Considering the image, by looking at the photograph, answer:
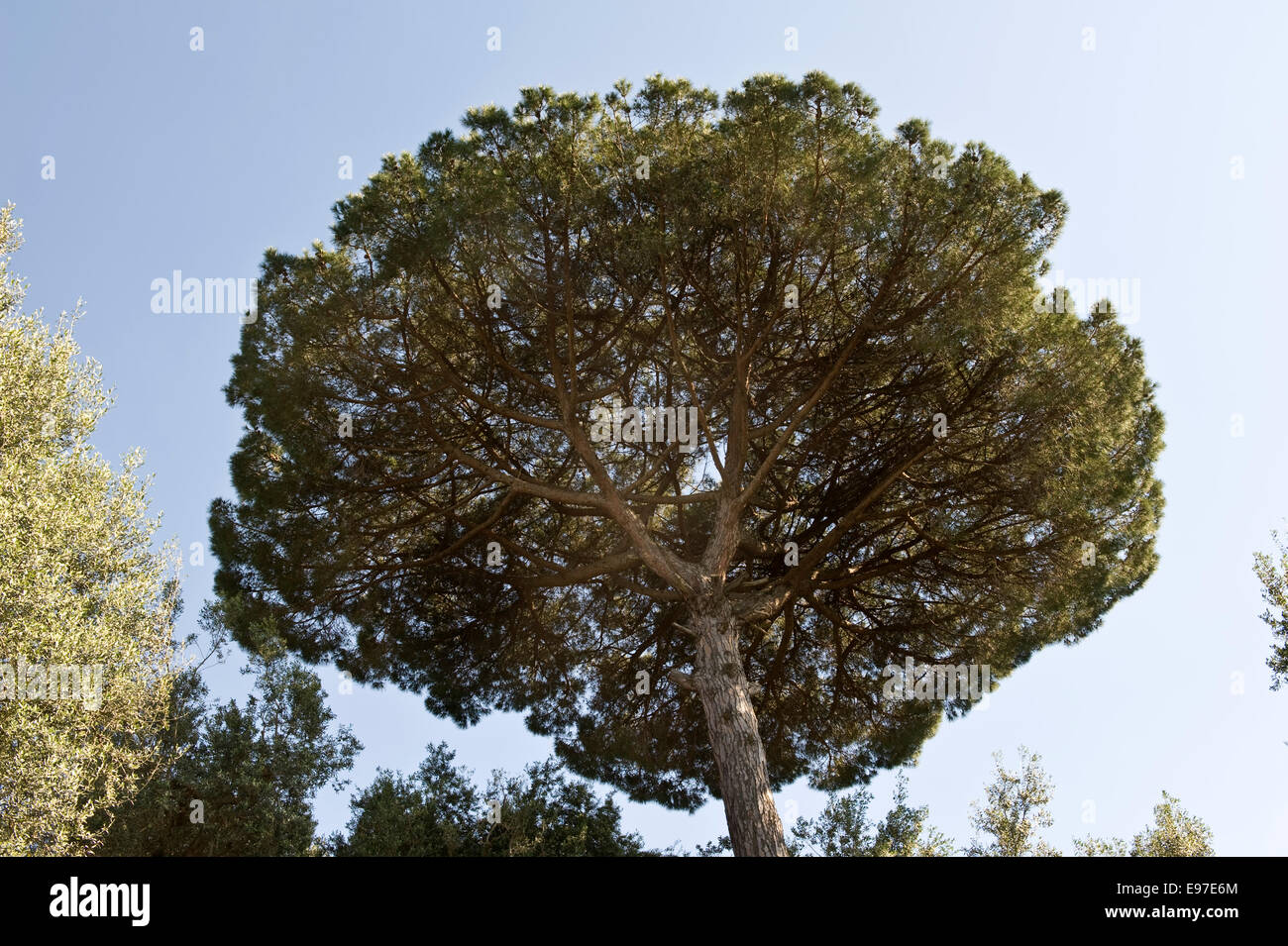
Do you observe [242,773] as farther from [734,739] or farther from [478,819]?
[734,739]

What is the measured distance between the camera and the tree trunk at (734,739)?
10023mm

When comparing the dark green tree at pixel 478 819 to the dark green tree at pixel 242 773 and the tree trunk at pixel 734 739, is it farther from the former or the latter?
the tree trunk at pixel 734 739

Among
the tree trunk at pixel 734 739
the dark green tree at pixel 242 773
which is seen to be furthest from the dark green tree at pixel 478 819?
the tree trunk at pixel 734 739

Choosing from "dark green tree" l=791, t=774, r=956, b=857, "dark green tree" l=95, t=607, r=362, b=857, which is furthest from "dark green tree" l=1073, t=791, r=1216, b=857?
"dark green tree" l=95, t=607, r=362, b=857

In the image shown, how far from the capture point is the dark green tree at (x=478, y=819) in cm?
1212

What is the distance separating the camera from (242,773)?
11.1 metres

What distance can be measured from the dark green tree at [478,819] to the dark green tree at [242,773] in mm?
872

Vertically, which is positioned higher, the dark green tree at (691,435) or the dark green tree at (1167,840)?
the dark green tree at (691,435)

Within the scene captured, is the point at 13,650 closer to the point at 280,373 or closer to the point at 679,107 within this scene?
the point at 280,373

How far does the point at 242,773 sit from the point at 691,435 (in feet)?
23.6

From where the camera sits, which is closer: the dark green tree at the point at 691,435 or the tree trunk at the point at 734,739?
the tree trunk at the point at 734,739

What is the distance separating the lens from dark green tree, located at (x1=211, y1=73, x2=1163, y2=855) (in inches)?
435

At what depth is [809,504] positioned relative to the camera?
14094 mm
